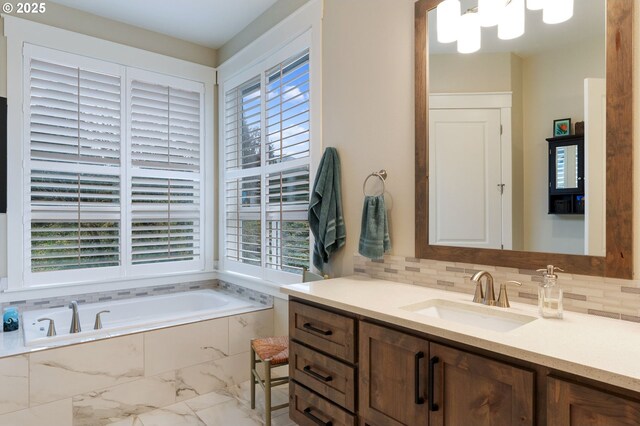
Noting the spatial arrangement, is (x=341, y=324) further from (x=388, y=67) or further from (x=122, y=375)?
(x=122, y=375)

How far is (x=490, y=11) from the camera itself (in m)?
1.71

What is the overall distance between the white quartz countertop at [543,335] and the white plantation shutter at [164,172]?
2225 mm

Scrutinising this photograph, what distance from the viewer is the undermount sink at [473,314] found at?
144cm

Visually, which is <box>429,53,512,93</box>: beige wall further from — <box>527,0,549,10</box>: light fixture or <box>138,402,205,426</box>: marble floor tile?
<box>138,402,205,426</box>: marble floor tile

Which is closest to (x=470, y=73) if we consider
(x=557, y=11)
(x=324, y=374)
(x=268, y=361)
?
(x=557, y=11)

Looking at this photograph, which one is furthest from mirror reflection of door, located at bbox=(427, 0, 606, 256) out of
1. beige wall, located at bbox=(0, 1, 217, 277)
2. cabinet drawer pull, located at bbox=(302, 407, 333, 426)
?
beige wall, located at bbox=(0, 1, 217, 277)

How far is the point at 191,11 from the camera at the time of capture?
10.4 feet

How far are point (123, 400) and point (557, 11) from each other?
308cm

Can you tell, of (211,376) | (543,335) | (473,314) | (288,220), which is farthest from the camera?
(288,220)

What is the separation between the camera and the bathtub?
7.97 ft

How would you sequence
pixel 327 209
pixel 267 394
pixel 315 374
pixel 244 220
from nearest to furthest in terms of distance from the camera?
1. pixel 315 374
2. pixel 267 394
3. pixel 327 209
4. pixel 244 220

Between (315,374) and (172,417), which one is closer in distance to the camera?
(315,374)

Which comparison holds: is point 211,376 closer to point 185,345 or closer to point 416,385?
point 185,345

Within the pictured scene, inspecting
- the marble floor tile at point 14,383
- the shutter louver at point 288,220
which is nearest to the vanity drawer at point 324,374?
the shutter louver at point 288,220
